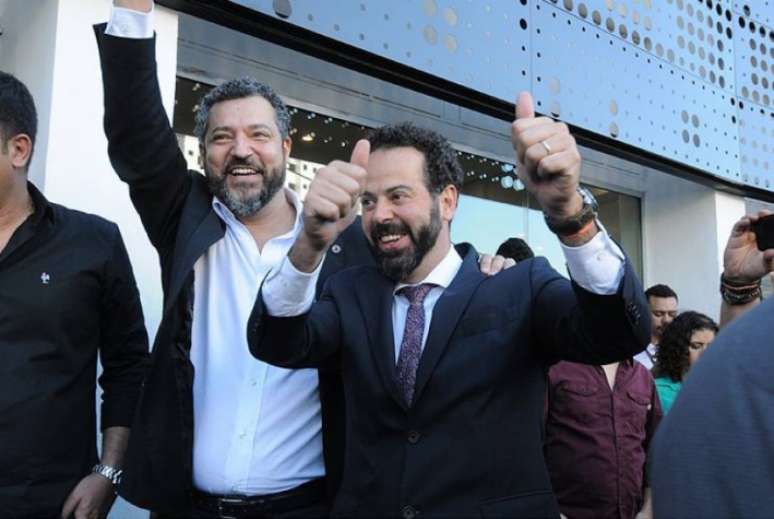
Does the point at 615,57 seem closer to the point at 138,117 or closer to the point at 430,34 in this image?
the point at 430,34

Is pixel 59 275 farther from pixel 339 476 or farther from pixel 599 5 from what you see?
pixel 599 5

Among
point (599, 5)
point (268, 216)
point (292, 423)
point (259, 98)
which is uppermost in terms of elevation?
point (599, 5)

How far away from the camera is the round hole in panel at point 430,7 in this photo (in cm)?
494

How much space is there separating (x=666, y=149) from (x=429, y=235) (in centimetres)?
549

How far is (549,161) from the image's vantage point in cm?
148

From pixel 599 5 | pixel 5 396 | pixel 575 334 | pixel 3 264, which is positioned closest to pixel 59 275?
pixel 3 264

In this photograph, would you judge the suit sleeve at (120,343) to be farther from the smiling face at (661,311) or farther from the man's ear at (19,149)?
the smiling face at (661,311)

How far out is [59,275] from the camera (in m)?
2.34

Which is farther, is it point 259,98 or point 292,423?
point 259,98

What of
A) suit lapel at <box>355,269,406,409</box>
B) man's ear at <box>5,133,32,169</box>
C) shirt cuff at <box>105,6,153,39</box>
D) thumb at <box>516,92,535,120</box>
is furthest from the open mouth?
man's ear at <box>5,133,32,169</box>

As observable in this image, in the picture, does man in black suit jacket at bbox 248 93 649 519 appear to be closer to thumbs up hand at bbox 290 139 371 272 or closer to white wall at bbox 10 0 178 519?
thumbs up hand at bbox 290 139 371 272

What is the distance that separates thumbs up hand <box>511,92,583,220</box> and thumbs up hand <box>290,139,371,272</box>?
39 cm

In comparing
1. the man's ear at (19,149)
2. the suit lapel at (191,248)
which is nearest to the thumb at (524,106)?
the suit lapel at (191,248)

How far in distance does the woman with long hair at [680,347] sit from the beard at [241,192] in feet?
9.53
